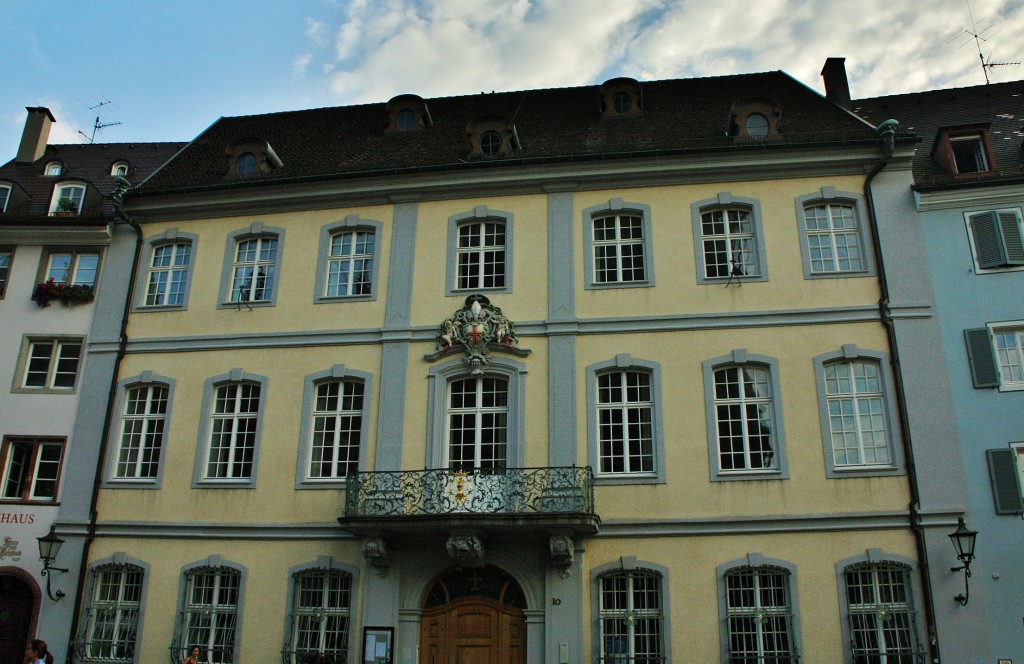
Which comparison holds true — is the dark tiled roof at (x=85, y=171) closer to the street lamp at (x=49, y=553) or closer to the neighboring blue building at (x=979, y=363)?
the street lamp at (x=49, y=553)

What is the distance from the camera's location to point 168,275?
19.4 metres

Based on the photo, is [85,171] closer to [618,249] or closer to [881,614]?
[618,249]

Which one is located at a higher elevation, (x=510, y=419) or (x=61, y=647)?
(x=510, y=419)

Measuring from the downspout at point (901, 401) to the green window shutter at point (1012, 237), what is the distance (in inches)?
88.3

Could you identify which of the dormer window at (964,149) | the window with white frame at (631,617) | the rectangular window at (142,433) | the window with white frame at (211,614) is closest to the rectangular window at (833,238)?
the dormer window at (964,149)

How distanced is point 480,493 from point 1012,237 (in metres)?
11.1

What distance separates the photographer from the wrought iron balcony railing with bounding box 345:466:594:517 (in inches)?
599

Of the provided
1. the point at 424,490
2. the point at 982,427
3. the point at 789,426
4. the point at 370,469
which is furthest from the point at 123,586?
the point at 982,427

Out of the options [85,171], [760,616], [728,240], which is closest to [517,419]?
[760,616]

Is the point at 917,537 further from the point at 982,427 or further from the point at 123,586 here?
the point at 123,586

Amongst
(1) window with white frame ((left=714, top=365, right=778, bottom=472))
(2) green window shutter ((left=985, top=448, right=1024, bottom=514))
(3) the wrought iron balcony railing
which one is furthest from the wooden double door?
(2) green window shutter ((left=985, top=448, right=1024, bottom=514))

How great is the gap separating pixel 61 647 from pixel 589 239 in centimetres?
1293

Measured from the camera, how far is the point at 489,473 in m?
15.6

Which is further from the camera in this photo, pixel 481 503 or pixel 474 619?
pixel 474 619
